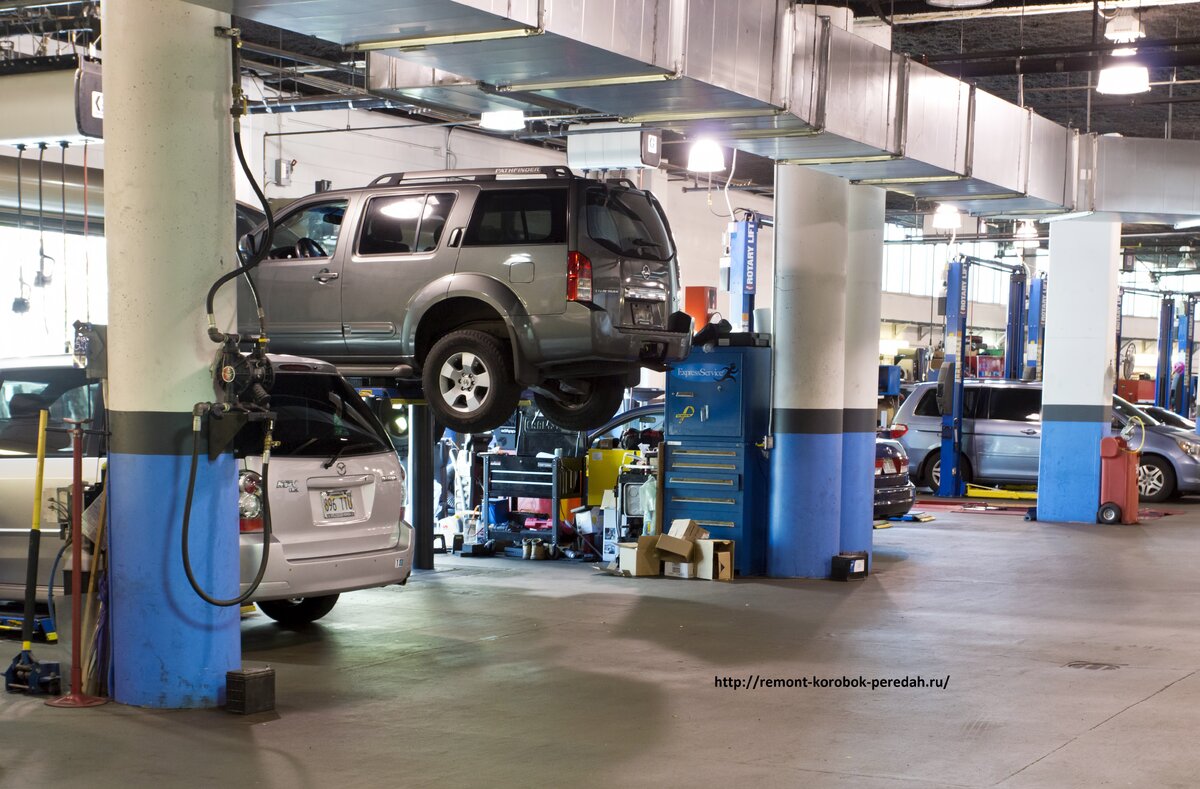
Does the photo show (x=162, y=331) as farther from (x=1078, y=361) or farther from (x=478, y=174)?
(x=1078, y=361)

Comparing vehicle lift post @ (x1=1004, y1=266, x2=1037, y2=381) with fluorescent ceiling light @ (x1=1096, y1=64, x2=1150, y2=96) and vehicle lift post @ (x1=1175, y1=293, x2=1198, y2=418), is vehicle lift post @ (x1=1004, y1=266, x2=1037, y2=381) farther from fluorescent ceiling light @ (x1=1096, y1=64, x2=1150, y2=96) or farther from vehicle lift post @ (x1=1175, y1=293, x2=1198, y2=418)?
fluorescent ceiling light @ (x1=1096, y1=64, x2=1150, y2=96)

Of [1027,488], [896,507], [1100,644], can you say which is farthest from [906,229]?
[1100,644]

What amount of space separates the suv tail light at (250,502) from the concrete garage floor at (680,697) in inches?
32.2

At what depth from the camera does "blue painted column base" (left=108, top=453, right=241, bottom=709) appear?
6270mm

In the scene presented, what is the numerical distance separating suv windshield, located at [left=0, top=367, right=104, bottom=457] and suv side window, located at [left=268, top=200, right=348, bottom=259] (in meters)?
2.54

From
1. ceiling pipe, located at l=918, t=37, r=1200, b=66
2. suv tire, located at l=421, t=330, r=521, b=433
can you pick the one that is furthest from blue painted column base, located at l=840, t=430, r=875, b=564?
ceiling pipe, located at l=918, t=37, r=1200, b=66

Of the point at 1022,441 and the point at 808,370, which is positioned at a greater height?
the point at 808,370

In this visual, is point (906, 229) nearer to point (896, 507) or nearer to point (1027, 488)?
point (1027, 488)

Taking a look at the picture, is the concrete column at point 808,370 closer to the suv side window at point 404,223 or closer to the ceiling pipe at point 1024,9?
the suv side window at point 404,223

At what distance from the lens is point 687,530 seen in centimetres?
1120

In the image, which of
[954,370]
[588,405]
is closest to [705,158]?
[588,405]

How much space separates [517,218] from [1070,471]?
31.7 feet

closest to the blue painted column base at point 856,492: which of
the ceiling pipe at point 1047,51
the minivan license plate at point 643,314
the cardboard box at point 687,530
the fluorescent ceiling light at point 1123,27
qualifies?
the cardboard box at point 687,530

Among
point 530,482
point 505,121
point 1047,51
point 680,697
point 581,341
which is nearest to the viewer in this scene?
point 680,697
